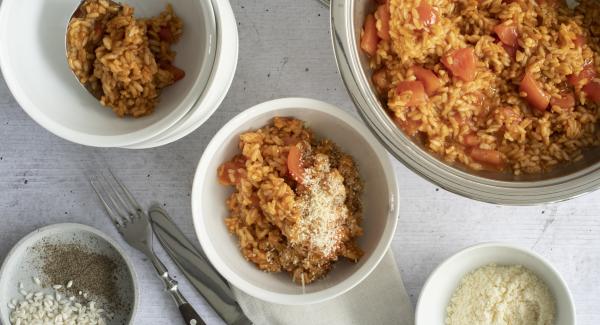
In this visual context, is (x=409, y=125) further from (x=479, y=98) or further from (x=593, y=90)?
(x=593, y=90)

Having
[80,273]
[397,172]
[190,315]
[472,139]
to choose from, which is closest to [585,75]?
[472,139]

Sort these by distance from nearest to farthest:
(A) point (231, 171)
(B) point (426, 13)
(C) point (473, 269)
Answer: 1. (B) point (426, 13)
2. (A) point (231, 171)
3. (C) point (473, 269)

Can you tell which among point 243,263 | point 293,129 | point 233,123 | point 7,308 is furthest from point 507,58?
point 7,308

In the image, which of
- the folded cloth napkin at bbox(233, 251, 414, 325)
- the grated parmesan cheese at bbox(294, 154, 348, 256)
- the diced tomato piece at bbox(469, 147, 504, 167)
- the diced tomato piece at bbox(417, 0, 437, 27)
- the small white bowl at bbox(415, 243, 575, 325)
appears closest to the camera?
the diced tomato piece at bbox(417, 0, 437, 27)

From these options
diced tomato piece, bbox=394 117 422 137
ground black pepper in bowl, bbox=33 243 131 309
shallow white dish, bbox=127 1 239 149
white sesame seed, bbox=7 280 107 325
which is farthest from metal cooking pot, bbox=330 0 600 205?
white sesame seed, bbox=7 280 107 325

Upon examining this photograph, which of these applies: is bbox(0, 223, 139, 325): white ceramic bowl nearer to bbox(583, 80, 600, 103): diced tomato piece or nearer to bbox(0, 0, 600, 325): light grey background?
bbox(0, 0, 600, 325): light grey background

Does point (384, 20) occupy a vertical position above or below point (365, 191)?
above
